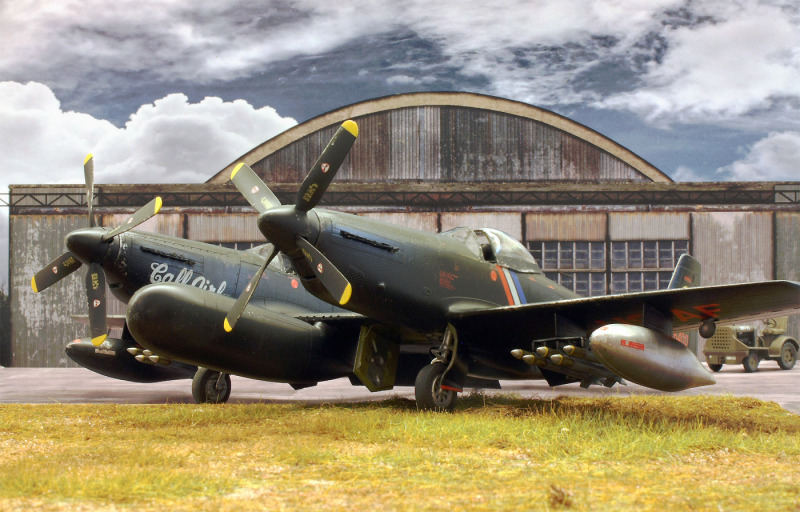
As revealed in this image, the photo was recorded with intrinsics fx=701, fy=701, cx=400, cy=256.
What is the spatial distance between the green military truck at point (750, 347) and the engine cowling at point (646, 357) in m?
13.4

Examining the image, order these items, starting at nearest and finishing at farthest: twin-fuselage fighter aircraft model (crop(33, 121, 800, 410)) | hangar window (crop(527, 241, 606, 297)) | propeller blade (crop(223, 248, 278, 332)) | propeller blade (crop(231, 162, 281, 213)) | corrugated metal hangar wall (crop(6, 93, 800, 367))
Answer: twin-fuselage fighter aircraft model (crop(33, 121, 800, 410)) → propeller blade (crop(223, 248, 278, 332)) → propeller blade (crop(231, 162, 281, 213)) → corrugated metal hangar wall (crop(6, 93, 800, 367)) → hangar window (crop(527, 241, 606, 297))

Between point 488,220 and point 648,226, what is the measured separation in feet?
19.3

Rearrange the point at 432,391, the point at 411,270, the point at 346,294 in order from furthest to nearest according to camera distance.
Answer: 1. the point at 432,391
2. the point at 411,270
3. the point at 346,294

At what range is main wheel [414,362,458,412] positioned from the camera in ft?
31.8

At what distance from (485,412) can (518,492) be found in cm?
478

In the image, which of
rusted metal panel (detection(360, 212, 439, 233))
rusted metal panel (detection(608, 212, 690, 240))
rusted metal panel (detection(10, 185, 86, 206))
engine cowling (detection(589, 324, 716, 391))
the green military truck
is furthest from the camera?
rusted metal panel (detection(10, 185, 86, 206))

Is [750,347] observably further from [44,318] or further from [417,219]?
[44,318]

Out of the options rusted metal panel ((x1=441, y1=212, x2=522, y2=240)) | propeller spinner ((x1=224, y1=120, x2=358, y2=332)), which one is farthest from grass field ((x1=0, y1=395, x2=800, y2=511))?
rusted metal panel ((x1=441, y1=212, x2=522, y2=240))

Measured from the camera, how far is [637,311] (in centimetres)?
945

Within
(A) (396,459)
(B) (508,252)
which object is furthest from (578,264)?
(A) (396,459)

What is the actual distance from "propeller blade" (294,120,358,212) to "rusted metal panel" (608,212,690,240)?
1890 cm

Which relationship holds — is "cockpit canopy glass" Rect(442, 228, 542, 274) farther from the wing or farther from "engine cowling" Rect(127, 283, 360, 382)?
"engine cowling" Rect(127, 283, 360, 382)

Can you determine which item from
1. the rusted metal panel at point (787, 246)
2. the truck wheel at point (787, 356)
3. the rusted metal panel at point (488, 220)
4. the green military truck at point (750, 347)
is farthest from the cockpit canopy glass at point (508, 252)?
the rusted metal panel at point (787, 246)

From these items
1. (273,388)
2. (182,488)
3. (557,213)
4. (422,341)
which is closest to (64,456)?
(182,488)
